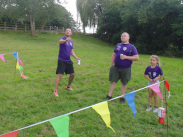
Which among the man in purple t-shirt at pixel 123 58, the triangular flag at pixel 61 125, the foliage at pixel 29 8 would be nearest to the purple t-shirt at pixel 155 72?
the man in purple t-shirt at pixel 123 58

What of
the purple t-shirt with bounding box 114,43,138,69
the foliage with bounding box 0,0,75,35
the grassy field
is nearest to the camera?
the grassy field

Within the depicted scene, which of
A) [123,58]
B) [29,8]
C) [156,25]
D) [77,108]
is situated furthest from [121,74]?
[29,8]

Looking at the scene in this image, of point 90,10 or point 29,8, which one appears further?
point 90,10

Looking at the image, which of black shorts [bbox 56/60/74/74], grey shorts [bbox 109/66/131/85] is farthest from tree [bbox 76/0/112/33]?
grey shorts [bbox 109/66/131/85]

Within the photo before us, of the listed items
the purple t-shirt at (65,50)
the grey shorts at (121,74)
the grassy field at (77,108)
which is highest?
the purple t-shirt at (65,50)

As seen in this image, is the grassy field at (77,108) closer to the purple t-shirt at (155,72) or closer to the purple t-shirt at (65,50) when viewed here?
the purple t-shirt at (155,72)

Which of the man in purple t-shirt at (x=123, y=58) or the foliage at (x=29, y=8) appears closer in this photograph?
the man in purple t-shirt at (x=123, y=58)

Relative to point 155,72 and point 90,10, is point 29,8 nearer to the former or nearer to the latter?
point 90,10

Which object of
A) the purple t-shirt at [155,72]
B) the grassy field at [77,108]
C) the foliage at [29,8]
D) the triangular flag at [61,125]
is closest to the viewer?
the triangular flag at [61,125]

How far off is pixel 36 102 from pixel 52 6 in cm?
2508

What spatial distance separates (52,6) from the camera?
25984 millimetres

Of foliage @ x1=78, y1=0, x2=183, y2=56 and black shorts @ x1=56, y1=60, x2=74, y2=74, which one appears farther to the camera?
foliage @ x1=78, y1=0, x2=183, y2=56

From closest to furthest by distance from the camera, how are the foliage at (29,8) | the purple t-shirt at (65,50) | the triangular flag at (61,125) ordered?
the triangular flag at (61,125), the purple t-shirt at (65,50), the foliage at (29,8)

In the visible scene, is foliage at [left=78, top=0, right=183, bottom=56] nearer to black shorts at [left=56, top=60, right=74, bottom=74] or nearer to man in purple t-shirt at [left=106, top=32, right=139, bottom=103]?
man in purple t-shirt at [left=106, top=32, right=139, bottom=103]
